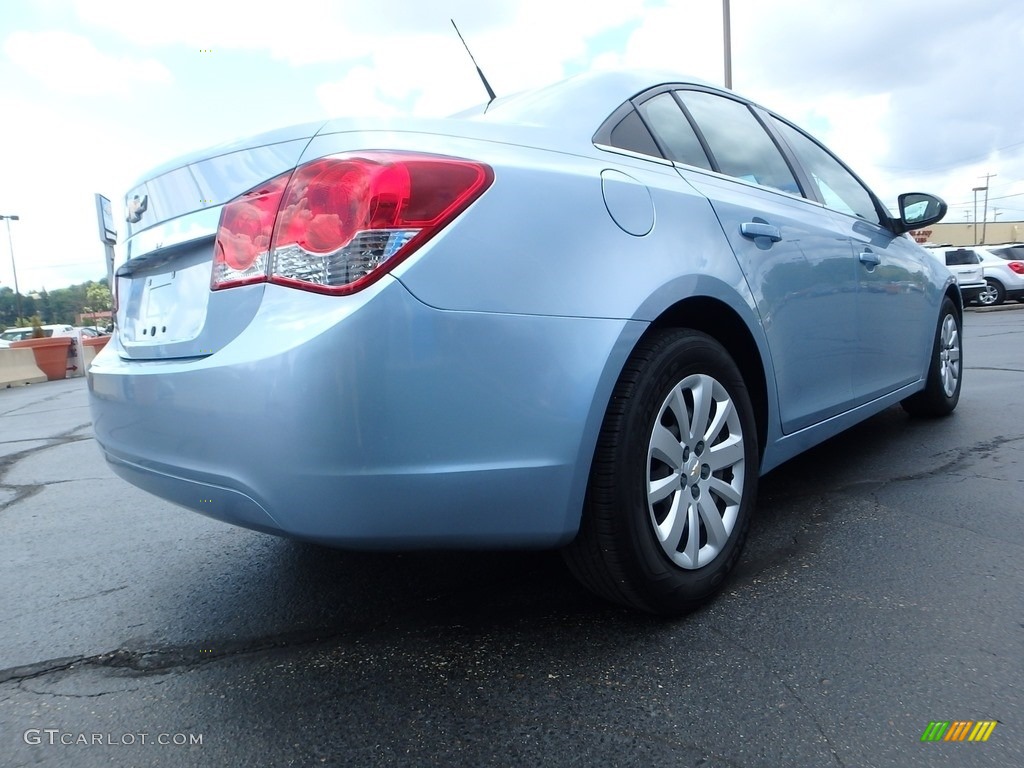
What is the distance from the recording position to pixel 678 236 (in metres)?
2.17

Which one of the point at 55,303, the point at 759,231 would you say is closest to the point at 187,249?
the point at 759,231

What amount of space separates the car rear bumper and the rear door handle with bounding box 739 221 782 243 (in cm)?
79

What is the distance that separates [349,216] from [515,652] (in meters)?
1.12

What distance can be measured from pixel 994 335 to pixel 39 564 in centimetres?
1187

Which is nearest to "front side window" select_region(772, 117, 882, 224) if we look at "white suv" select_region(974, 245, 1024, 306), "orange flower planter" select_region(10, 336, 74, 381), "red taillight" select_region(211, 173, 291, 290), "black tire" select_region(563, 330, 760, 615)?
"black tire" select_region(563, 330, 760, 615)

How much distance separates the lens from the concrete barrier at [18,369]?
15.1 meters

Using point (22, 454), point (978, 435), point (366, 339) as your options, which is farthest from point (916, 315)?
point (22, 454)

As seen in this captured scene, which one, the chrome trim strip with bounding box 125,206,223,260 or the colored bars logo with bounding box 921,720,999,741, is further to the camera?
the chrome trim strip with bounding box 125,206,223,260

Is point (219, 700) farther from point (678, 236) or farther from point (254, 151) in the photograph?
point (678, 236)

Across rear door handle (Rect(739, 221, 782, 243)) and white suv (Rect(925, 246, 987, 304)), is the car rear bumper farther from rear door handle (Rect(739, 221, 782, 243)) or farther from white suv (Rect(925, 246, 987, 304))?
white suv (Rect(925, 246, 987, 304))

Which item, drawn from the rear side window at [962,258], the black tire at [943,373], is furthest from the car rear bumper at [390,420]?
the rear side window at [962,258]

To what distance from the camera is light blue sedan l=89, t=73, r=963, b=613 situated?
165cm

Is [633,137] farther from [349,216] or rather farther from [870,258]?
[870,258]

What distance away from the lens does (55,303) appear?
7194cm
